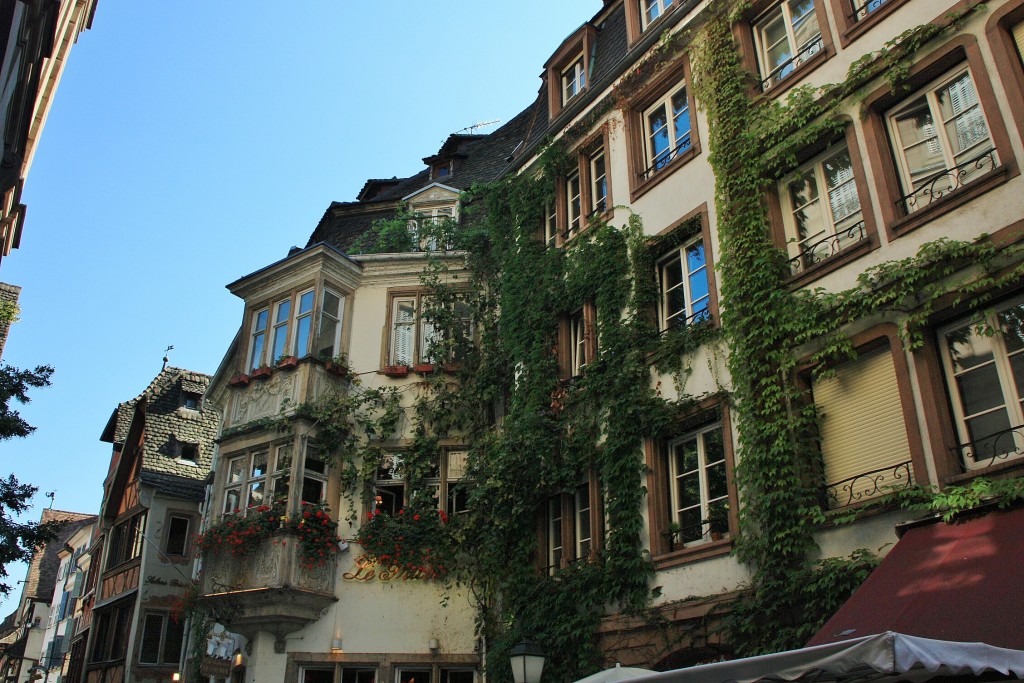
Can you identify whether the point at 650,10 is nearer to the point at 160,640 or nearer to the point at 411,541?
the point at 411,541

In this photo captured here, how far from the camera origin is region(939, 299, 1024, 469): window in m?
8.81

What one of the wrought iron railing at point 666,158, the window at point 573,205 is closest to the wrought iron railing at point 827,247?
the wrought iron railing at point 666,158

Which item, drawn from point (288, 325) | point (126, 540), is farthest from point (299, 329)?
point (126, 540)

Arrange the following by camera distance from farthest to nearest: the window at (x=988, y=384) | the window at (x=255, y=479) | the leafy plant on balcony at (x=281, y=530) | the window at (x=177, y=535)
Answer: the window at (x=177, y=535)
the window at (x=255, y=479)
the leafy plant on balcony at (x=281, y=530)
the window at (x=988, y=384)

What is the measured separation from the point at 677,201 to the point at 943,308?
209 inches

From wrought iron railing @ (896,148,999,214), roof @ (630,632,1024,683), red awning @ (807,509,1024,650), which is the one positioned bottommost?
roof @ (630,632,1024,683)

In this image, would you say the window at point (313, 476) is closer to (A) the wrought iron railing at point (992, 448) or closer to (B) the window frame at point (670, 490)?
(B) the window frame at point (670, 490)

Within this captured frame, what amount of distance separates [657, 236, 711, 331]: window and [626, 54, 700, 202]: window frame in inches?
56.6

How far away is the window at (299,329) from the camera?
58.8 feet

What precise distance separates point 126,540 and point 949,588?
84.9ft

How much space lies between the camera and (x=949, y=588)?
753 centimetres

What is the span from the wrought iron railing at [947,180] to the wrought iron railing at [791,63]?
3264 millimetres

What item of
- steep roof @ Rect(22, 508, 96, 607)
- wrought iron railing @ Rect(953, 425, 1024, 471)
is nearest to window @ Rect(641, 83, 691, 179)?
wrought iron railing @ Rect(953, 425, 1024, 471)

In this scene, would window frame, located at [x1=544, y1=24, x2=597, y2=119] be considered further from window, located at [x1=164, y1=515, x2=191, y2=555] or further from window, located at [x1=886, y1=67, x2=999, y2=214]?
window, located at [x1=164, y1=515, x2=191, y2=555]
